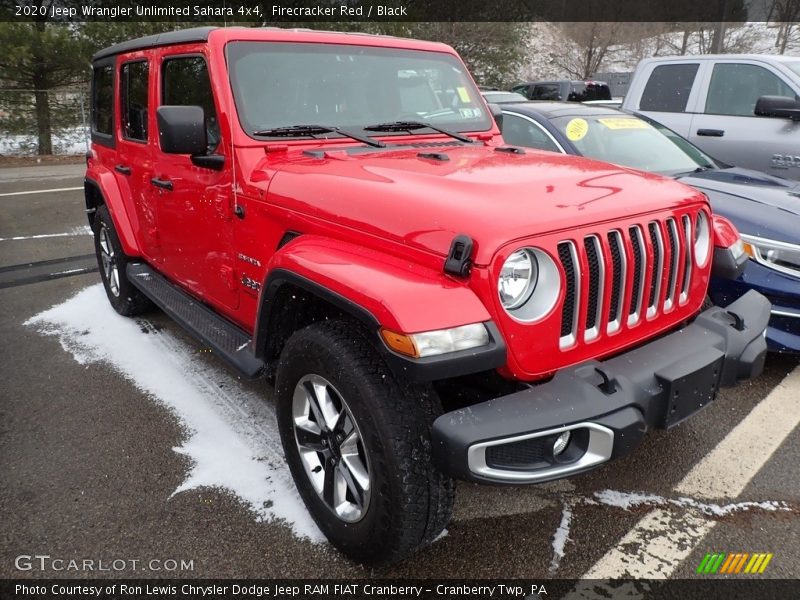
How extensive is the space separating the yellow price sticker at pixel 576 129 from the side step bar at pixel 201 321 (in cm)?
317

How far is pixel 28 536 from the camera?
243 centimetres

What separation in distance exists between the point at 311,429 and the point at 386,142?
153 centimetres

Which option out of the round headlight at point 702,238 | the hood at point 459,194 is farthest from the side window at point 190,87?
the round headlight at point 702,238

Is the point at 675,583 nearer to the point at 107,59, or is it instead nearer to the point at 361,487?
the point at 361,487

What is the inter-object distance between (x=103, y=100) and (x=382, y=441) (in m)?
3.99

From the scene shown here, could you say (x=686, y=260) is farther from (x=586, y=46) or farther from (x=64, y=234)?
(x=586, y=46)

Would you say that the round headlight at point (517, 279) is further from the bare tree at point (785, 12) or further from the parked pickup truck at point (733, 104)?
the bare tree at point (785, 12)

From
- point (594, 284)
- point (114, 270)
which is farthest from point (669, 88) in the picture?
point (114, 270)

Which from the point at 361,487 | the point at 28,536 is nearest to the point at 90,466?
the point at 28,536

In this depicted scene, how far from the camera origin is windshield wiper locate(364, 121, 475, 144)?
313cm

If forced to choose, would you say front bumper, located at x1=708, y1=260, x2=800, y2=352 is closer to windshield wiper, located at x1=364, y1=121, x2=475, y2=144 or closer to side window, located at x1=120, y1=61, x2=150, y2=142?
windshield wiper, located at x1=364, y1=121, x2=475, y2=144

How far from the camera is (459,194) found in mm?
2131

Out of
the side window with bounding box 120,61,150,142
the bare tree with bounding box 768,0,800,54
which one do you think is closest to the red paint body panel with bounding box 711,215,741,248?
the side window with bounding box 120,61,150,142

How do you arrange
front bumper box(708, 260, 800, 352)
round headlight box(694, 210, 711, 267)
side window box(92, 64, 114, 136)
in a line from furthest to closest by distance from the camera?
Answer: side window box(92, 64, 114, 136) → front bumper box(708, 260, 800, 352) → round headlight box(694, 210, 711, 267)
